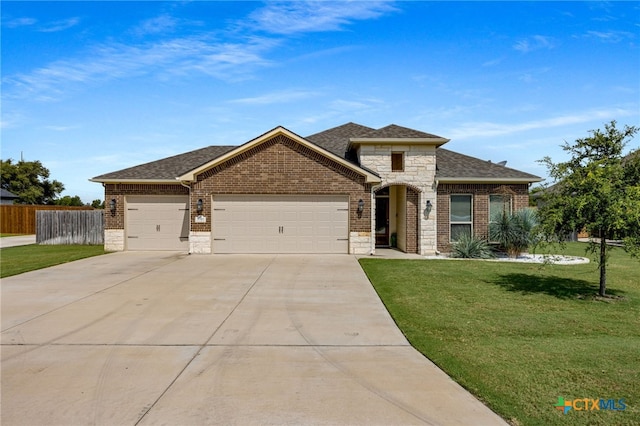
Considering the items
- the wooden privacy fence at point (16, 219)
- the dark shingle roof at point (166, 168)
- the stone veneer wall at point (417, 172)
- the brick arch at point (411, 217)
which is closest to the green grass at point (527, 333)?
the stone veneer wall at point (417, 172)

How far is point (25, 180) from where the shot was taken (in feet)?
152

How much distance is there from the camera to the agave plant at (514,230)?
15.9 meters

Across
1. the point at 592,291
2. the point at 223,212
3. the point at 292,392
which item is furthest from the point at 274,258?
the point at 292,392

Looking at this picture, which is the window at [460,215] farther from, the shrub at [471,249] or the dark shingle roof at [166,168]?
the dark shingle roof at [166,168]

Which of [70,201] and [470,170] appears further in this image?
[70,201]

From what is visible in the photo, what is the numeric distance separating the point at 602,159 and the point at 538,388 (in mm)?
6121

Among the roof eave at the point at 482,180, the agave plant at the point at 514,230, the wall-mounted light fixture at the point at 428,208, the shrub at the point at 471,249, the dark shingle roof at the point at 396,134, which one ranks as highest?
the dark shingle roof at the point at 396,134

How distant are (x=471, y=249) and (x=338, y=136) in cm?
937

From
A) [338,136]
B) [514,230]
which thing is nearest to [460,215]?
[514,230]

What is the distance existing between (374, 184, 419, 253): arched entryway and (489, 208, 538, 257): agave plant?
3.13 metres

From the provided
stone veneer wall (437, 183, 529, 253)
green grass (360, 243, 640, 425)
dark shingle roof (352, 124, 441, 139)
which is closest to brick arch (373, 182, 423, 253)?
stone veneer wall (437, 183, 529, 253)

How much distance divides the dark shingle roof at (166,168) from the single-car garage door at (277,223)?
2675 mm

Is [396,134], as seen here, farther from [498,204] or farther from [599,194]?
[599,194]

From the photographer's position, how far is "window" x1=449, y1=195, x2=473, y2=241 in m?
17.0
